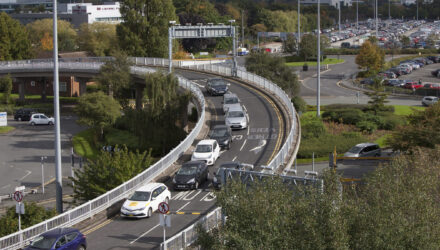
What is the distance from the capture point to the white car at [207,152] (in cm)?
3666

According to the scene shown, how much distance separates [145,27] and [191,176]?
2384 inches

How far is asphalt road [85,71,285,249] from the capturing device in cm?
2559

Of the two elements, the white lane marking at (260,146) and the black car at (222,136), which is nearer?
the white lane marking at (260,146)

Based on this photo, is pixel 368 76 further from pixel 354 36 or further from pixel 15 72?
pixel 354 36

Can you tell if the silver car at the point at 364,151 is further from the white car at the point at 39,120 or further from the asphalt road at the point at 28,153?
the white car at the point at 39,120

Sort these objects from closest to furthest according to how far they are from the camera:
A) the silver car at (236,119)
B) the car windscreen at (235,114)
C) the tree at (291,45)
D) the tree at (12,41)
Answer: the silver car at (236,119)
the car windscreen at (235,114)
the tree at (12,41)
the tree at (291,45)

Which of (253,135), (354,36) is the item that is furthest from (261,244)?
(354,36)

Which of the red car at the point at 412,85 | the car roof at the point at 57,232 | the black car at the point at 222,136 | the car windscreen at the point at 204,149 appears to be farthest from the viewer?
the red car at the point at 412,85

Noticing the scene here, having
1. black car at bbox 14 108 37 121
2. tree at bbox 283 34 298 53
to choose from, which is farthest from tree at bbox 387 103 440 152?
tree at bbox 283 34 298 53

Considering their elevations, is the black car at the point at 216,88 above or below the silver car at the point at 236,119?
above

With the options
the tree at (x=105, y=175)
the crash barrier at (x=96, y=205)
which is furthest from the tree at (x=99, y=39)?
the tree at (x=105, y=175)

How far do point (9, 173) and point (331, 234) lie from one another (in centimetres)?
4073

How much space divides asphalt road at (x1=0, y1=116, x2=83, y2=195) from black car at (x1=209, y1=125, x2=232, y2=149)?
15.3 m

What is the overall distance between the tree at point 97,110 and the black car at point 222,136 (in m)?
22.3
